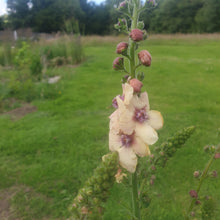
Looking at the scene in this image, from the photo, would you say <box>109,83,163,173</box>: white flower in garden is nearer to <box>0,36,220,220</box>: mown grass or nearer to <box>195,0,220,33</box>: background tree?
<box>0,36,220,220</box>: mown grass

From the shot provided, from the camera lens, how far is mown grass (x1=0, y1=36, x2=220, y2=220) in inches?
90.1

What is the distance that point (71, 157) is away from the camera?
2986 millimetres

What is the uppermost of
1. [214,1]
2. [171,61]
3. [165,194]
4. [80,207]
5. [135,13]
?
[214,1]

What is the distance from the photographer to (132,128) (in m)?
Answer: 0.84

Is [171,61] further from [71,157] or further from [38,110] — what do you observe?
[71,157]

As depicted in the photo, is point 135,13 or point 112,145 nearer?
point 112,145

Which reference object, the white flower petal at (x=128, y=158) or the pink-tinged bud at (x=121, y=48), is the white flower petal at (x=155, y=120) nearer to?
the white flower petal at (x=128, y=158)

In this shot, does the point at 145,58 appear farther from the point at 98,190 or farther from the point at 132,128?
the point at 98,190

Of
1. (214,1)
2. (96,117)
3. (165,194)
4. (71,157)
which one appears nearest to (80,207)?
(165,194)

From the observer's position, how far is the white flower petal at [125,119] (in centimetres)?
81

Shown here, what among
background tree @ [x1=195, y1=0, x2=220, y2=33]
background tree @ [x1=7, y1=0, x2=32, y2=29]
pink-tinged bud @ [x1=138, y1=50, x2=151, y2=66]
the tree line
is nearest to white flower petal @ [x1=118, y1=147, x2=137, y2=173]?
pink-tinged bud @ [x1=138, y1=50, x2=151, y2=66]

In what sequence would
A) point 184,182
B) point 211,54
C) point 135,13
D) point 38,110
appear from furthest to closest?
point 211,54 < point 38,110 < point 184,182 < point 135,13

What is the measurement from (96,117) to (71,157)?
52.7 inches

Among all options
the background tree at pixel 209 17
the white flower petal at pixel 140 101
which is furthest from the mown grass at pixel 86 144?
the background tree at pixel 209 17
